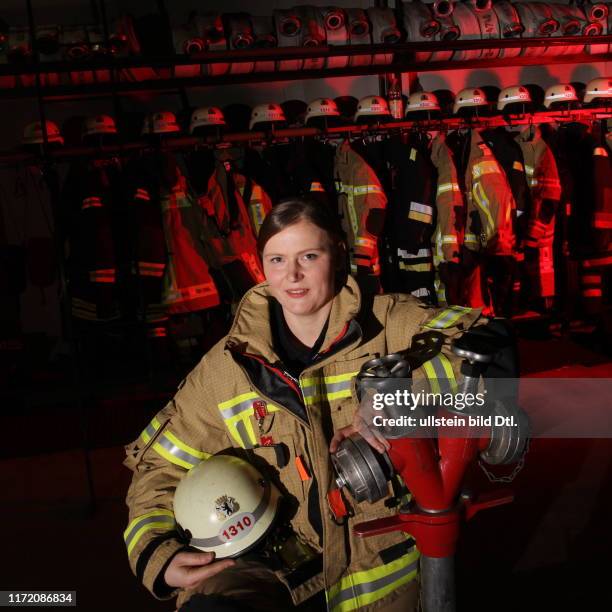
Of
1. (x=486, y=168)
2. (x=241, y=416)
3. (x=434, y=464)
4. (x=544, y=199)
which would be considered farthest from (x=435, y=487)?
(x=544, y=199)

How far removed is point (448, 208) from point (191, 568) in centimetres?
354

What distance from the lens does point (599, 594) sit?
224 centimetres

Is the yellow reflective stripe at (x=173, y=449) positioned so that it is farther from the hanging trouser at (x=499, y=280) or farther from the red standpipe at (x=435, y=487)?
the hanging trouser at (x=499, y=280)

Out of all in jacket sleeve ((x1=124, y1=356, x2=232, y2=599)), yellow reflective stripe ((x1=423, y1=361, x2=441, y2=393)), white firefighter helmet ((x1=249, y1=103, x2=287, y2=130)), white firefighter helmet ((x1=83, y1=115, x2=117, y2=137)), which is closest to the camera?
yellow reflective stripe ((x1=423, y1=361, x2=441, y2=393))

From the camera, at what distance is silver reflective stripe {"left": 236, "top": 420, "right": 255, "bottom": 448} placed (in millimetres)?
1714

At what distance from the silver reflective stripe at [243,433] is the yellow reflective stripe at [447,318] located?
633mm

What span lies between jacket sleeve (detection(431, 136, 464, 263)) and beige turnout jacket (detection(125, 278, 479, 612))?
8.99ft

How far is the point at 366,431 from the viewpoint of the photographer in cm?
124

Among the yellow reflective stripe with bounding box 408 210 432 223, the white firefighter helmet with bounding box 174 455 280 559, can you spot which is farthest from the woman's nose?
the yellow reflective stripe with bounding box 408 210 432 223

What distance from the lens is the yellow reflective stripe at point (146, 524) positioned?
1.57m

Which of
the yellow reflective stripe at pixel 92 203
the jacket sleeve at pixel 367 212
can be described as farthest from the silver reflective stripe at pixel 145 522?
the jacket sleeve at pixel 367 212

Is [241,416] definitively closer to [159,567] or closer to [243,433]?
[243,433]

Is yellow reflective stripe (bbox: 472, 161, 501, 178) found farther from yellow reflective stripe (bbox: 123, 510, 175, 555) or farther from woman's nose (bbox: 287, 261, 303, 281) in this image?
yellow reflective stripe (bbox: 123, 510, 175, 555)

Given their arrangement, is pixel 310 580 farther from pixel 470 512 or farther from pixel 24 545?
pixel 24 545
